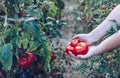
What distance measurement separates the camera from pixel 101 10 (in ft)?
12.1

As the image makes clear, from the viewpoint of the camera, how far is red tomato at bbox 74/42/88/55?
8.40 feet

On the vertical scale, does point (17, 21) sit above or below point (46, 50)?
above

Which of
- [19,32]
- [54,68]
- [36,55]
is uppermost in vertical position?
[19,32]

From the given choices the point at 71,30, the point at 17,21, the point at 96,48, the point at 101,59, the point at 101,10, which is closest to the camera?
the point at 17,21

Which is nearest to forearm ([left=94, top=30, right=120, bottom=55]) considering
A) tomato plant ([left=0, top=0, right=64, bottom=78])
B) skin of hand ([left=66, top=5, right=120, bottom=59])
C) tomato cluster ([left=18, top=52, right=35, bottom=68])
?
skin of hand ([left=66, top=5, right=120, bottom=59])

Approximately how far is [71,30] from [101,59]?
4.95 ft

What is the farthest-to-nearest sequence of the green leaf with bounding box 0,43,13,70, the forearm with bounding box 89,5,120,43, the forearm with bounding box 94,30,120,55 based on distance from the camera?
1. the forearm with bounding box 89,5,120,43
2. the forearm with bounding box 94,30,120,55
3. the green leaf with bounding box 0,43,13,70

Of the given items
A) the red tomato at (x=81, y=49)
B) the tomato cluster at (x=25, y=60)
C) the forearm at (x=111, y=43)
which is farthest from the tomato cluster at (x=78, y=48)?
the tomato cluster at (x=25, y=60)

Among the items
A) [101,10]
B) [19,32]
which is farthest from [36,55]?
[101,10]

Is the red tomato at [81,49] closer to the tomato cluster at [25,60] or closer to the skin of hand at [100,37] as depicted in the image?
the skin of hand at [100,37]

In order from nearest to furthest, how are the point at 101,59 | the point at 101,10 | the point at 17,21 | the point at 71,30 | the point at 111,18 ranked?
the point at 17,21
the point at 111,18
the point at 101,59
the point at 101,10
the point at 71,30

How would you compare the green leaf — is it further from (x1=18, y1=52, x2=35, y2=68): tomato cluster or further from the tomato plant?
(x1=18, y1=52, x2=35, y2=68): tomato cluster

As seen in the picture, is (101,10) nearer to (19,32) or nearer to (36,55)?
(36,55)

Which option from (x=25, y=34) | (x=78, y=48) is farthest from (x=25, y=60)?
(x=78, y=48)
